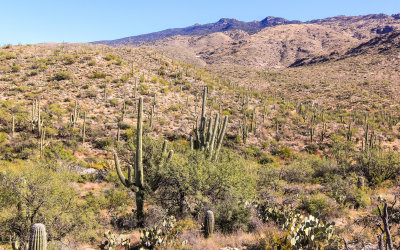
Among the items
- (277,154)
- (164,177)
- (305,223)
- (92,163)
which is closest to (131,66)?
(92,163)

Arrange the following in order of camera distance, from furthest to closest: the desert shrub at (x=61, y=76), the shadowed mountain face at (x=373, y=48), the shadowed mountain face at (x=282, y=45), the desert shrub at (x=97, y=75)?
the shadowed mountain face at (x=282, y=45)
the shadowed mountain face at (x=373, y=48)
the desert shrub at (x=97, y=75)
the desert shrub at (x=61, y=76)

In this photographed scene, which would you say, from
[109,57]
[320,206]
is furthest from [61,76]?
[320,206]

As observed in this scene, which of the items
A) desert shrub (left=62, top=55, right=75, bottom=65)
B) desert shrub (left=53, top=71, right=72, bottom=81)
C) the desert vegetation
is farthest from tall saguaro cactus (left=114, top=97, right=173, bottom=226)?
desert shrub (left=62, top=55, right=75, bottom=65)

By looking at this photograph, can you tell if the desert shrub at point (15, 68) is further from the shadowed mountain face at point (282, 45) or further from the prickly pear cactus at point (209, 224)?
the shadowed mountain face at point (282, 45)

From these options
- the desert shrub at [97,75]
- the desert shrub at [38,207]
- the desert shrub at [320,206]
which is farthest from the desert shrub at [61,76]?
the desert shrub at [320,206]

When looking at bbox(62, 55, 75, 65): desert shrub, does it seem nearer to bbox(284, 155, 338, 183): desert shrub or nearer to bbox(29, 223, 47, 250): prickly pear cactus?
bbox(284, 155, 338, 183): desert shrub

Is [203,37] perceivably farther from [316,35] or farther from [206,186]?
[206,186]

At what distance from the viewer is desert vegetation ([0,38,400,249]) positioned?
22.8 feet

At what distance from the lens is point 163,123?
70.5 feet

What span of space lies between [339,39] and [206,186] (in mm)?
101564

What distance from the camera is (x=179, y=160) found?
9445 millimetres

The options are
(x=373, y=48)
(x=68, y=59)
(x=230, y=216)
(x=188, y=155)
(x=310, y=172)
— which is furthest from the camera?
(x=373, y=48)

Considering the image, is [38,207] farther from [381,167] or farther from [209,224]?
[381,167]

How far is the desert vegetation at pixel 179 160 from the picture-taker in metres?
6.96
